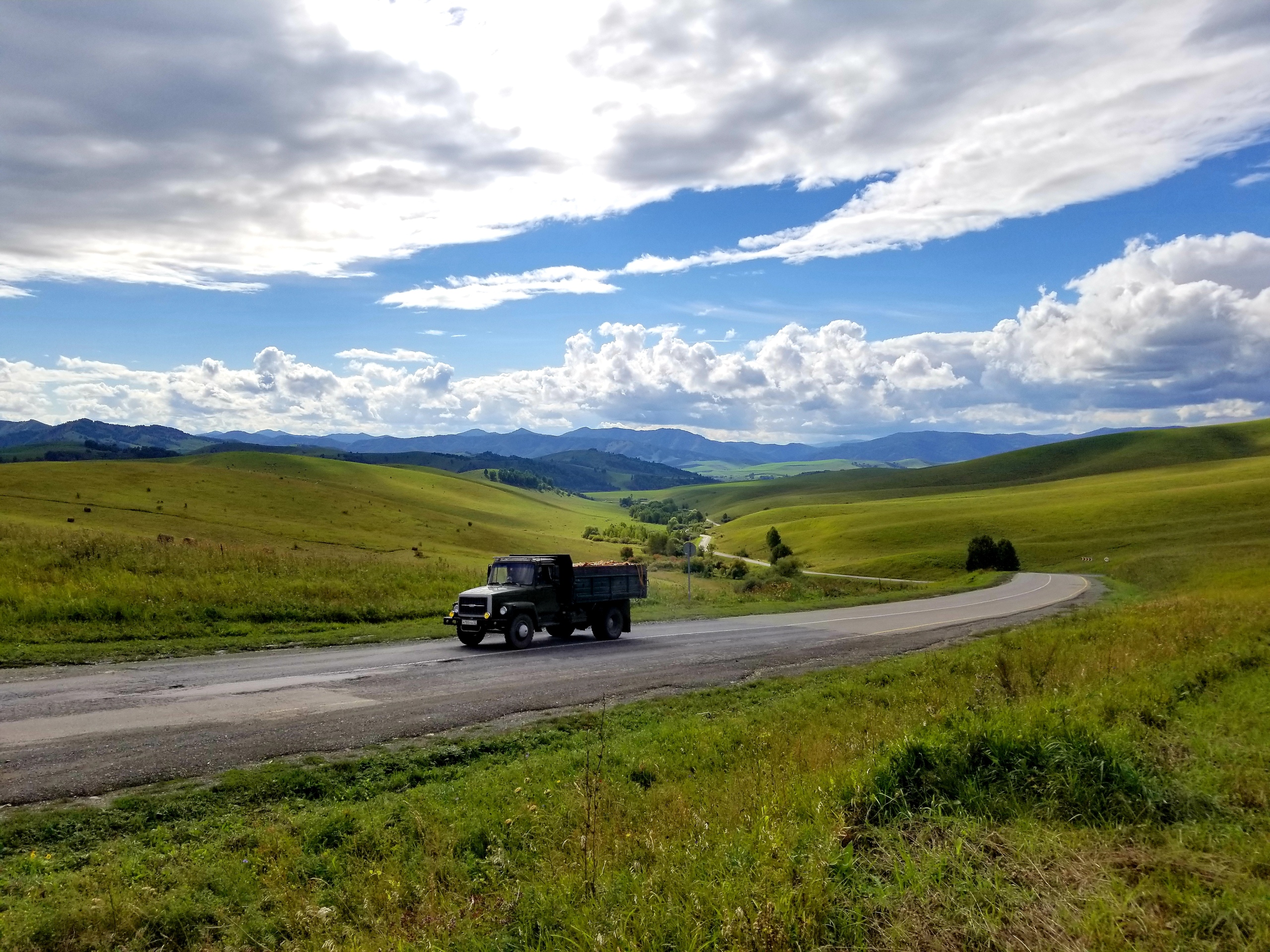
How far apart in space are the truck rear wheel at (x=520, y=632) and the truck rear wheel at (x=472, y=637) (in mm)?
789

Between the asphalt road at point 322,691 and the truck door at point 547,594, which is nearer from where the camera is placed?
the asphalt road at point 322,691

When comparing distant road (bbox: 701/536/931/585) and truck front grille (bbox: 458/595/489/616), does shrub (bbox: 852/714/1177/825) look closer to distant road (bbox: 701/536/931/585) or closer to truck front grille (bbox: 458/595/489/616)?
truck front grille (bbox: 458/595/489/616)

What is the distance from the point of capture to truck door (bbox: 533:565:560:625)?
2367cm

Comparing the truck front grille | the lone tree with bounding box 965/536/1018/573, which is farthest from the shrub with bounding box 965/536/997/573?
the truck front grille

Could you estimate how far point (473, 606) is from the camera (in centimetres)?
2238

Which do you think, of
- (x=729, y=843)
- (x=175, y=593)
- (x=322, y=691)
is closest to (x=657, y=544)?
(x=175, y=593)

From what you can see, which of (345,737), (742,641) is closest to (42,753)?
(345,737)

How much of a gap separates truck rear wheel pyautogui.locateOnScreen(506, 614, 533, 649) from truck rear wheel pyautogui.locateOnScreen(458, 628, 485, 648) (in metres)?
0.79

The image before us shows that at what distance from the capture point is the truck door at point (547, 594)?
23.7 m

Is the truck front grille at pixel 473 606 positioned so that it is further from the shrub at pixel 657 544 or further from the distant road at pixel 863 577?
the shrub at pixel 657 544

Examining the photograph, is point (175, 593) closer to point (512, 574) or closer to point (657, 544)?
point (512, 574)

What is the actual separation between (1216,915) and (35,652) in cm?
2237

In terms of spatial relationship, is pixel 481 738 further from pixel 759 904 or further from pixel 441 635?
pixel 441 635

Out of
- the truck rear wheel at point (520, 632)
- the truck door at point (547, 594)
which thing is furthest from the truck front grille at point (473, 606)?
the truck door at point (547, 594)
